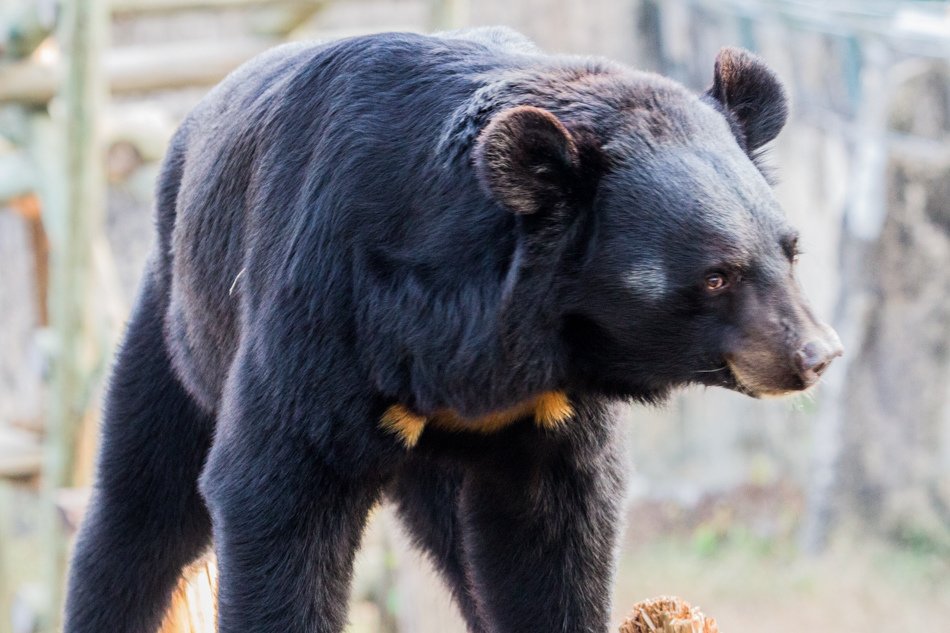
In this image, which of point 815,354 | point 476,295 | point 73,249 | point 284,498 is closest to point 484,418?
point 476,295

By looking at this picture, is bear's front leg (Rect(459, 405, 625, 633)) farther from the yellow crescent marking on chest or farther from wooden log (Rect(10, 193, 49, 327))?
wooden log (Rect(10, 193, 49, 327))

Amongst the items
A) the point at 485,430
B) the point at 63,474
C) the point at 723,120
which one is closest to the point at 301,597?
the point at 485,430

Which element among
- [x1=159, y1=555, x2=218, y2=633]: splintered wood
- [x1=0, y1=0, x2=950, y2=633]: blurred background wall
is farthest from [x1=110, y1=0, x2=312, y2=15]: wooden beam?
[x1=159, y1=555, x2=218, y2=633]: splintered wood

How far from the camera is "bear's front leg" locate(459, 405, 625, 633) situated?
265 cm

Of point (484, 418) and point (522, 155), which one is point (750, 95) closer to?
point (522, 155)

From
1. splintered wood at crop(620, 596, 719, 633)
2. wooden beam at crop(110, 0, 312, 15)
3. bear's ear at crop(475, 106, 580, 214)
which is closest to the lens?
bear's ear at crop(475, 106, 580, 214)

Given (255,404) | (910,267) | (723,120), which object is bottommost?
(910,267)

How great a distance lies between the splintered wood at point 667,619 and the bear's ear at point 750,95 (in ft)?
2.88

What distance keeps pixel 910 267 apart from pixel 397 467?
24.9 ft

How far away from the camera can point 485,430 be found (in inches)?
103

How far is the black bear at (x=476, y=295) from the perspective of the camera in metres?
2.32

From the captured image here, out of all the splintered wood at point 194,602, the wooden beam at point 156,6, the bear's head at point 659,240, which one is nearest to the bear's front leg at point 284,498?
the bear's head at point 659,240

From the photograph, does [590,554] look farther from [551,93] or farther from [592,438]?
[551,93]

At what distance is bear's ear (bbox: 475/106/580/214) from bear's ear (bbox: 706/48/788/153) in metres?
0.43
